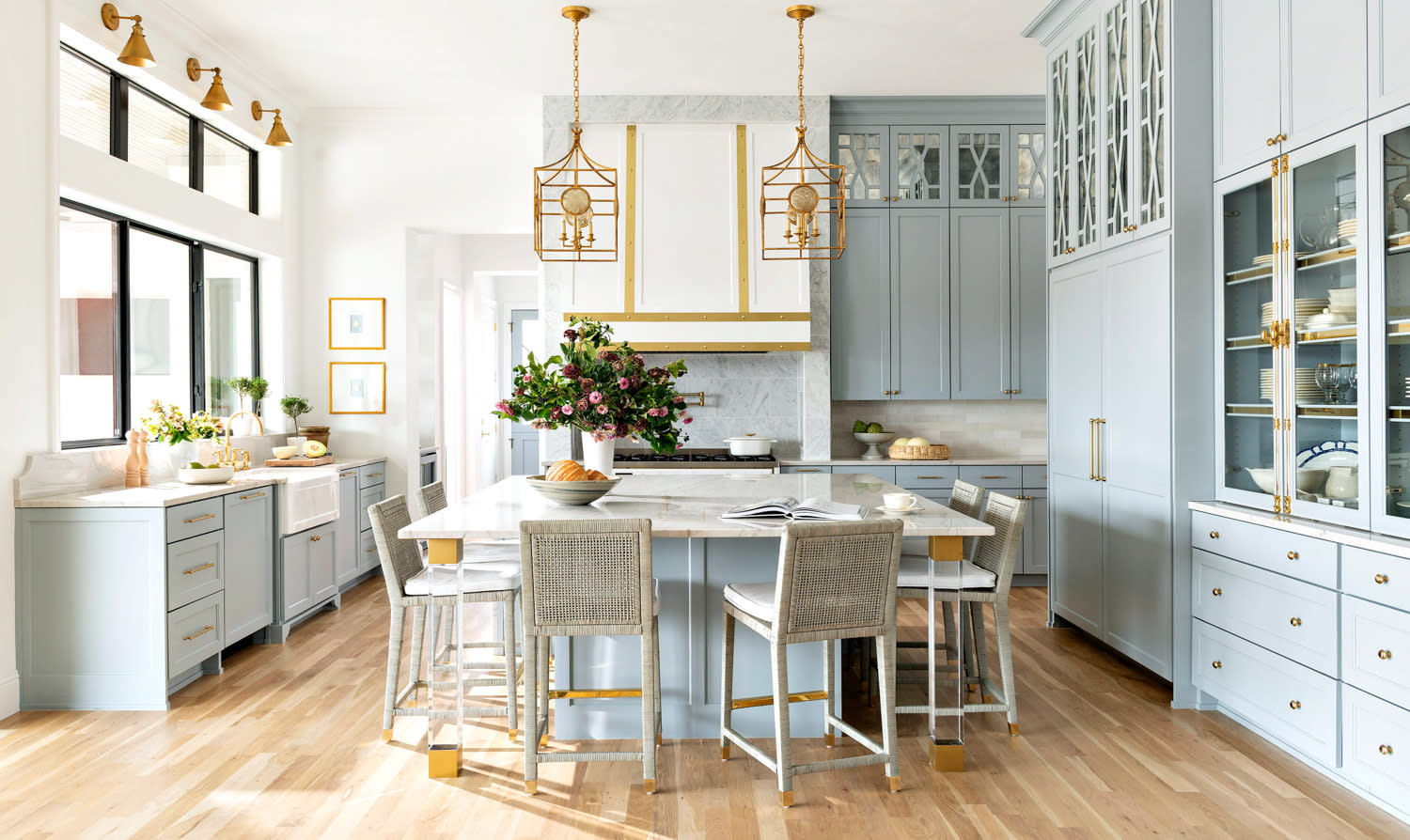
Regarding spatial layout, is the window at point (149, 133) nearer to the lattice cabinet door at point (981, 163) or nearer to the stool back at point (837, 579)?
the stool back at point (837, 579)

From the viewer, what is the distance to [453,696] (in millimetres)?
3662

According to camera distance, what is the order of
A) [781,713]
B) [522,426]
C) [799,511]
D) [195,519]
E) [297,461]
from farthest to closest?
[522,426] < [297,461] < [195,519] < [799,511] < [781,713]

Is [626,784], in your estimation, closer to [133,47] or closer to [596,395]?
[596,395]

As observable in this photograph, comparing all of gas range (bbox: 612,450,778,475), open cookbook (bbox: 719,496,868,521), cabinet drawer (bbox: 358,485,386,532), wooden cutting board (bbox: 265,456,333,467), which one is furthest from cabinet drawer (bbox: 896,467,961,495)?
wooden cutting board (bbox: 265,456,333,467)

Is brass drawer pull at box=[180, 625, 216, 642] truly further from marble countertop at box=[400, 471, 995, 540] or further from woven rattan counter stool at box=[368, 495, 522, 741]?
marble countertop at box=[400, 471, 995, 540]

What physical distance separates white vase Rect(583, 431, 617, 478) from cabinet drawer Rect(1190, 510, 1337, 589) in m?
2.28

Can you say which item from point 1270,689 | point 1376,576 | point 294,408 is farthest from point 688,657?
point 294,408

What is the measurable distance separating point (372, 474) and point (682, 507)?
343 centimetres

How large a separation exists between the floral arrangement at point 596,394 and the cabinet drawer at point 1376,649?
224 centimetres

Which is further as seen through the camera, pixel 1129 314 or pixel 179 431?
pixel 179 431

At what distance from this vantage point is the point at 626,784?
2826mm

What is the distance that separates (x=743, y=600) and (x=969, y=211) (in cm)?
417

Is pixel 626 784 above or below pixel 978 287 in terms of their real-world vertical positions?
below

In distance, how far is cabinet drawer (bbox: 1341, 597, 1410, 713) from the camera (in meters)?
2.50
